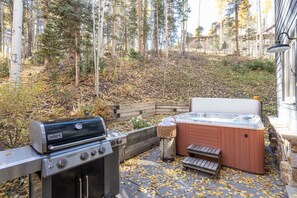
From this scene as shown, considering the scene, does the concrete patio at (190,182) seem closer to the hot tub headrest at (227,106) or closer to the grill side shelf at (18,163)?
the grill side shelf at (18,163)

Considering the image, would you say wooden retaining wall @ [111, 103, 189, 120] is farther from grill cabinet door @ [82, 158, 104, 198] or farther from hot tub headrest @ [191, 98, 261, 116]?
grill cabinet door @ [82, 158, 104, 198]

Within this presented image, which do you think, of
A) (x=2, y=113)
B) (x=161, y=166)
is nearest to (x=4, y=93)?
(x=2, y=113)

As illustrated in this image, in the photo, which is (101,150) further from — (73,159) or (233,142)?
(233,142)

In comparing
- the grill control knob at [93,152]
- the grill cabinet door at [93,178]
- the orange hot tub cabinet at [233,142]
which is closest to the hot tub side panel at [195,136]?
the orange hot tub cabinet at [233,142]

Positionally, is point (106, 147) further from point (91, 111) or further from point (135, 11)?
point (135, 11)

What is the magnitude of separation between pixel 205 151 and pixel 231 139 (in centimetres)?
52

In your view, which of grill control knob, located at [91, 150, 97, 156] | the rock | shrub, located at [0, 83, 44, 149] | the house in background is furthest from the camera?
shrub, located at [0, 83, 44, 149]

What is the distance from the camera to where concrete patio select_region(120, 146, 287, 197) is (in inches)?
94.3

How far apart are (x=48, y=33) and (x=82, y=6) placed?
159 cm

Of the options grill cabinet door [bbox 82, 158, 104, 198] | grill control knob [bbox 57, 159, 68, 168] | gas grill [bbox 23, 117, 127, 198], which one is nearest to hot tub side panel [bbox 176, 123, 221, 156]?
gas grill [bbox 23, 117, 127, 198]

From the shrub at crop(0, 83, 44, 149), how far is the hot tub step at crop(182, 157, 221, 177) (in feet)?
8.52

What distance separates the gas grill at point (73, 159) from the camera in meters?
1.47

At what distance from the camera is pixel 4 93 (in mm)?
2324

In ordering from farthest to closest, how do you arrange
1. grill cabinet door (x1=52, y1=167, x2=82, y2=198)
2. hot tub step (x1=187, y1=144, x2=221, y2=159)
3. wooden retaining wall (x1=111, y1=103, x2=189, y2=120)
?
wooden retaining wall (x1=111, y1=103, x2=189, y2=120) < hot tub step (x1=187, y1=144, x2=221, y2=159) < grill cabinet door (x1=52, y1=167, x2=82, y2=198)
